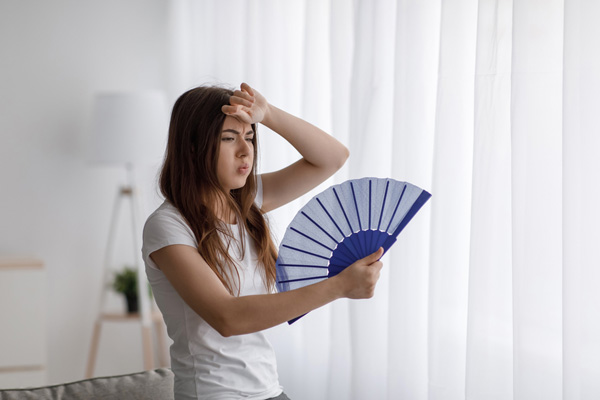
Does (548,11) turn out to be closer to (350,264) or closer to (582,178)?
(582,178)

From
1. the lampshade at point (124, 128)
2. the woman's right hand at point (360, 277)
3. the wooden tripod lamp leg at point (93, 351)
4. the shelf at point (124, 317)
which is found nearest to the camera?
the woman's right hand at point (360, 277)

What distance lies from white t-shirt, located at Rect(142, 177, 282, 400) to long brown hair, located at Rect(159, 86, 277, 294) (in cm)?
3

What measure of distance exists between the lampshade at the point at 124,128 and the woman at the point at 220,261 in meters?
2.03

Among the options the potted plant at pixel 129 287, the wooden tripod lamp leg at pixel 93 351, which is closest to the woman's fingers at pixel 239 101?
the potted plant at pixel 129 287

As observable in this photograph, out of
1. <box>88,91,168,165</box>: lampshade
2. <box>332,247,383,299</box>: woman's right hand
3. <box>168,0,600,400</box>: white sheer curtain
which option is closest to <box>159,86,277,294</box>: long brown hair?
<box>332,247,383,299</box>: woman's right hand

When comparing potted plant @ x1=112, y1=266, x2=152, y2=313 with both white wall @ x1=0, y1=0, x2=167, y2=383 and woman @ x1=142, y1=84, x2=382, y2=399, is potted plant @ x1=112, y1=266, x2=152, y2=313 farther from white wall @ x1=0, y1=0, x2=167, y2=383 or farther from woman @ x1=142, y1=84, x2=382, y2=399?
woman @ x1=142, y1=84, x2=382, y2=399

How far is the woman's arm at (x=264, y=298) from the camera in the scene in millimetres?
1413

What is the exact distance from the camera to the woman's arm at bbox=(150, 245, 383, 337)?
141cm

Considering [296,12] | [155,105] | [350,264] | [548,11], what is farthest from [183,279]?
[155,105]

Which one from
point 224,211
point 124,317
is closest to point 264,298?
point 224,211

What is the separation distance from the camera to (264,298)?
1.43 meters

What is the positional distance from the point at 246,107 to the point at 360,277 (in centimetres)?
50

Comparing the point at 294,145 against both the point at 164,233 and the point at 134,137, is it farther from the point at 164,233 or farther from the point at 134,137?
the point at 134,137

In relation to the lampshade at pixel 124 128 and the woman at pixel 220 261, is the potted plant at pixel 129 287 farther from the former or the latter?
the woman at pixel 220 261
